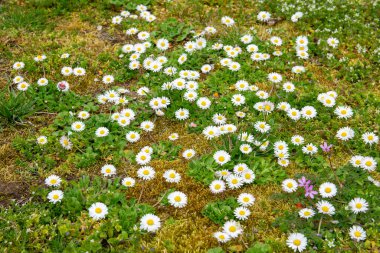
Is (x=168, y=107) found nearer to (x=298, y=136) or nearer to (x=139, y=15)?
(x=298, y=136)

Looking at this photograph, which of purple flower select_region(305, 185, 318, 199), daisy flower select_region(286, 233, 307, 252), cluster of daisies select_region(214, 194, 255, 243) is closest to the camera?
daisy flower select_region(286, 233, 307, 252)

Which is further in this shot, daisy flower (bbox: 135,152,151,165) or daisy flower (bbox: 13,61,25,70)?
daisy flower (bbox: 13,61,25,70)

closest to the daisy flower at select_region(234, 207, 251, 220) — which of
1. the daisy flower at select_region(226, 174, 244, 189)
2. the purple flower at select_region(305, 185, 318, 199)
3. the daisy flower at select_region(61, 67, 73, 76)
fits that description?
the daisy flower at select_region(226, 174, 244, 189)

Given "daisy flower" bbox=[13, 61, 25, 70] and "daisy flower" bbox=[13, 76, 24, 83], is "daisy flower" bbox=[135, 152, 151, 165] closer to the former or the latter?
"daisy flower" bbox=[13, 76, 24, 83]

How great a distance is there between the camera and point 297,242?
4047 mm

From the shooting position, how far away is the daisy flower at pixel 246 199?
14.6 ft

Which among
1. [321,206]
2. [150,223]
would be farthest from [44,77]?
[321,206]

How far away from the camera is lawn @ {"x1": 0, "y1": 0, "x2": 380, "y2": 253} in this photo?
424cm

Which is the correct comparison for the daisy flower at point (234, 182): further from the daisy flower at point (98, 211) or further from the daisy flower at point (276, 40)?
the daisy flower at point (276, 40)

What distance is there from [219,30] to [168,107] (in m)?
1.83

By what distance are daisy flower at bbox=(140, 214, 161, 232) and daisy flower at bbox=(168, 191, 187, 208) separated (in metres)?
0.26

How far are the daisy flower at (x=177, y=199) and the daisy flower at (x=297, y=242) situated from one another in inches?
41.4

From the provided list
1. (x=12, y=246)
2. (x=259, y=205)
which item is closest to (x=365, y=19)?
(x=259, y=205)

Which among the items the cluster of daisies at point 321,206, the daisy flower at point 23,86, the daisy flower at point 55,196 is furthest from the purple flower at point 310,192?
the daisy flower at point 23,86
